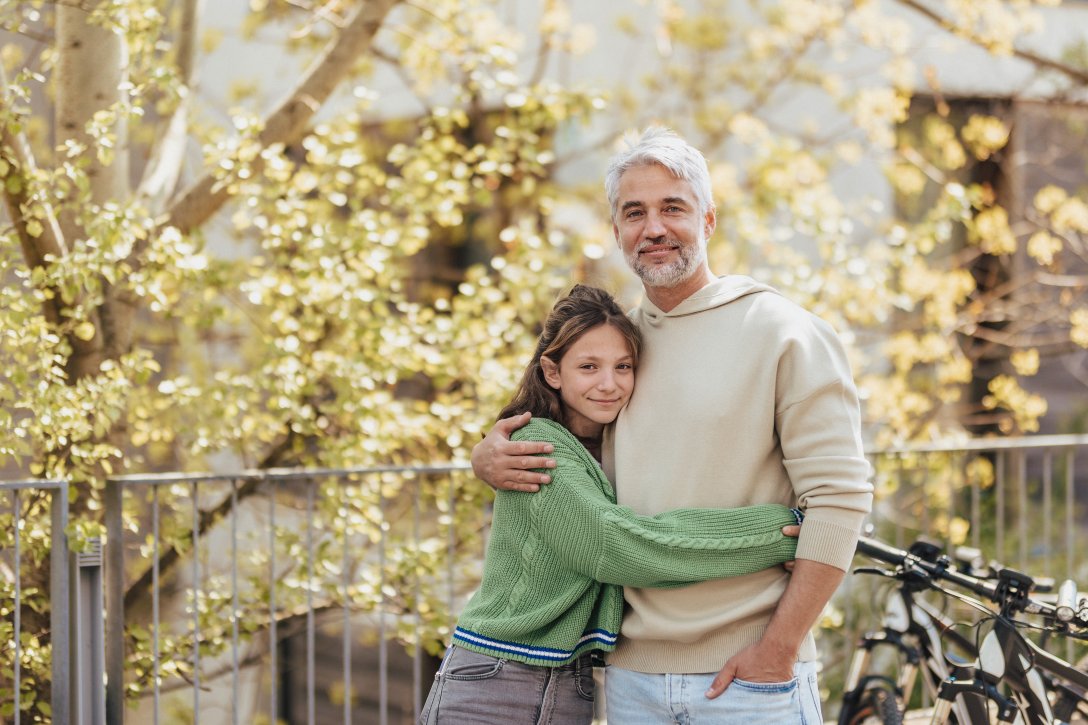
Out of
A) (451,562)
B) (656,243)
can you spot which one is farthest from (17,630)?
(656,243)

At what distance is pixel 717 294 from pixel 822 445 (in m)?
0.42

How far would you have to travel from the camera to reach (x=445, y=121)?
5293 mm

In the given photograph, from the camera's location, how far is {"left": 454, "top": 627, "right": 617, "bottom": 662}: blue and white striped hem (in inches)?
96.2

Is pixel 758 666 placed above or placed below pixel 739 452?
below

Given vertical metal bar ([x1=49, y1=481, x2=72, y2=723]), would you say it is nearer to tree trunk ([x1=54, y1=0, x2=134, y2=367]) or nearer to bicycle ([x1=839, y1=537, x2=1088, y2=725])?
tree trunk ([x1=54, y1=0, x2=134, y2=367])

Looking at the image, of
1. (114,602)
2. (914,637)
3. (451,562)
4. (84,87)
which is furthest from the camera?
(451,562)

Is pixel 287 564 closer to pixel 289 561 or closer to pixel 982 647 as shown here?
pixel 289 561

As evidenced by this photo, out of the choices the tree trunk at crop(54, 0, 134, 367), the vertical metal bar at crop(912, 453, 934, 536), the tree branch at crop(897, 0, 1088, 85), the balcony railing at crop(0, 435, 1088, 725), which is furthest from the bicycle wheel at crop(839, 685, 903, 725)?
the tree branch at crop(897, 0, 1088, 85)

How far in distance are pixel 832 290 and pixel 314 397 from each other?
252 centimetres

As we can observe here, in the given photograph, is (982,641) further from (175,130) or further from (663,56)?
(663,56)

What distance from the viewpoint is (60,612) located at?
11.1ft

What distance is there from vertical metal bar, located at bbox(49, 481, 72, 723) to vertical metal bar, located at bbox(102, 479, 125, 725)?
0.19 metres

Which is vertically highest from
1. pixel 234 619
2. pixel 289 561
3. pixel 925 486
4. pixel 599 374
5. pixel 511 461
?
pixel 599 374

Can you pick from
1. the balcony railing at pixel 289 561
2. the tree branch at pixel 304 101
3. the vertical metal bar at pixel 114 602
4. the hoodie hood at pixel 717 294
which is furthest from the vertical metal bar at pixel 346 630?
the hoodie hood at pixel 717 294
